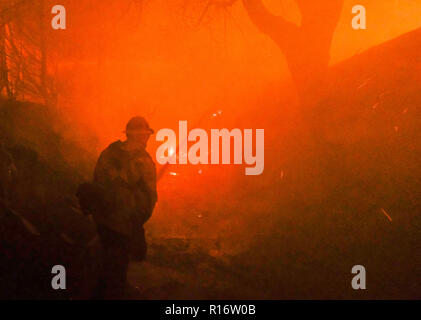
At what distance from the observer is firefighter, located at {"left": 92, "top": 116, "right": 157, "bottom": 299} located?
4133 mm

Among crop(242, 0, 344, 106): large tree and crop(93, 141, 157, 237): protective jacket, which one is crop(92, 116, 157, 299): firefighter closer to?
crop(93, 141, 157, 237): protective jacket

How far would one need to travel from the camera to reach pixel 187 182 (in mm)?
9516

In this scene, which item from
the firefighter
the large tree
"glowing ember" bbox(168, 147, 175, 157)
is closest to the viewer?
the firefighter

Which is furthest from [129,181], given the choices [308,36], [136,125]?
[308,36]

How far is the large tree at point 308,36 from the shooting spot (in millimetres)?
7457

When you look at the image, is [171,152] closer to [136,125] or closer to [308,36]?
[308,36]

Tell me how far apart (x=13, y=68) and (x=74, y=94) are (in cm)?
495

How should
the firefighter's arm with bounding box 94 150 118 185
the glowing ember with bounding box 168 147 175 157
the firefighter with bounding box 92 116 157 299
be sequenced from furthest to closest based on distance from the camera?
the glowing ember with bounding box 168 147 175 157 < the firefighter's arm with bounding box 94 150 118 185 < the firefighter with bounding box 92 116 157 299

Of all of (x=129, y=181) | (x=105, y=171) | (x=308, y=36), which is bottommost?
(x=129, y=181)

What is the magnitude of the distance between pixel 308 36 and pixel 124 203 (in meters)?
5.66

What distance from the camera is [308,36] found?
7520 mm

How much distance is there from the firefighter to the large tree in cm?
461

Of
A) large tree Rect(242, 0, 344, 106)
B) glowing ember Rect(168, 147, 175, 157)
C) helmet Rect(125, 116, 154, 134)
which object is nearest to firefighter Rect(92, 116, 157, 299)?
helmet Rect(125, 116, 154, 134)

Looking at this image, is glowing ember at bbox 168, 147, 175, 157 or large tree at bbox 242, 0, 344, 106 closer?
large tree at bbox 242, 0, 344, 106
